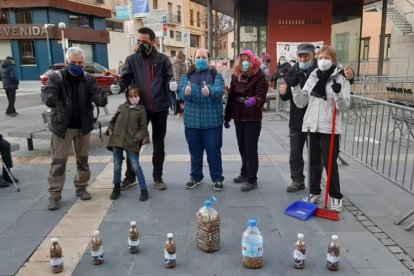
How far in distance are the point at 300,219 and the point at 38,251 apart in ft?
8.51

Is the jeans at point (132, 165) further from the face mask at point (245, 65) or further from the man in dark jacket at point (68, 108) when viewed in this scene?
the face mask at point (245, 65)

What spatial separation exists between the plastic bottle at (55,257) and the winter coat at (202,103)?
7.67 ft

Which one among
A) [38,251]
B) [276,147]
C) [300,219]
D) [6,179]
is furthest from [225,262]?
[276,147]

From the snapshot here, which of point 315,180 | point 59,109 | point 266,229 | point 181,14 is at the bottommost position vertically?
point 266,229

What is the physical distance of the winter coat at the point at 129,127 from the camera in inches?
196

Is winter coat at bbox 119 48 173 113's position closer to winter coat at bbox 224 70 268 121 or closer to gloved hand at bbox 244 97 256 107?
winter coat at bbox 224 70 268 121

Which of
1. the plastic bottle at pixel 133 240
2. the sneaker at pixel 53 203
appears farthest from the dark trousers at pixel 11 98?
the plastic bottle at pixel 133 240

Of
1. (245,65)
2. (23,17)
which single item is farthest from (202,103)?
(23,17)

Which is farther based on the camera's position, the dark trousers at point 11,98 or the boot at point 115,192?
the dark trousers at point 11,98

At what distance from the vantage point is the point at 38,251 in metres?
3.74

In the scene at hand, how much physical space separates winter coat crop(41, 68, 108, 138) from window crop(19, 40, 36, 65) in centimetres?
2888

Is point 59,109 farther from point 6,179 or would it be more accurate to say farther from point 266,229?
point 266,229

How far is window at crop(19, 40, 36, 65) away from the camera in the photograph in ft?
101

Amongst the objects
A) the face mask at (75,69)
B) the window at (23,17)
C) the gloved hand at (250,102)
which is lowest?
the gloved hand at (250,102)
